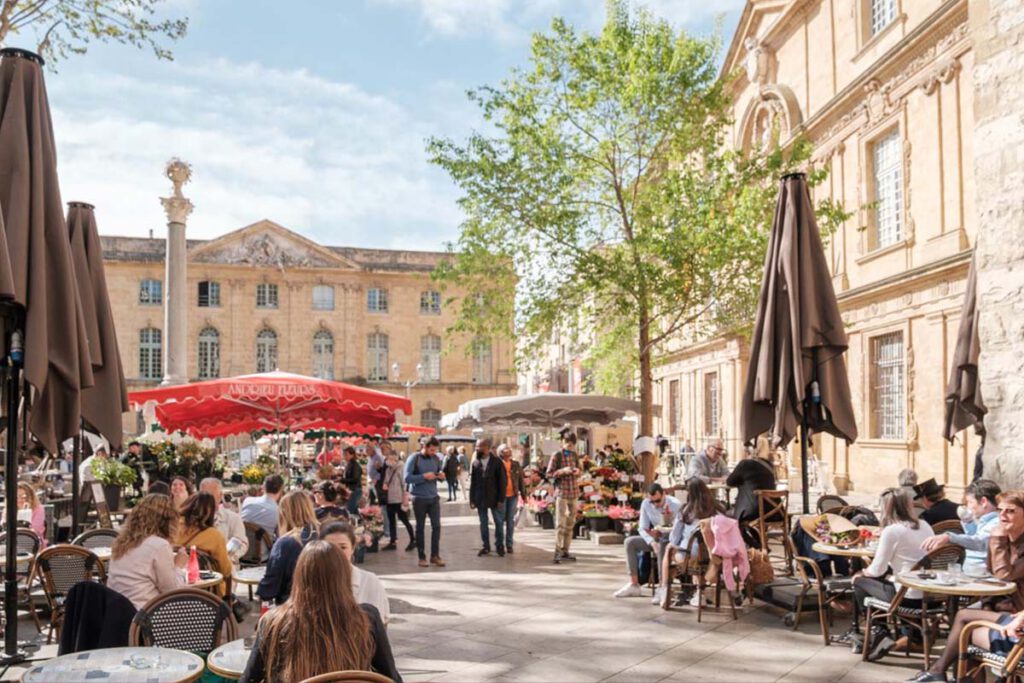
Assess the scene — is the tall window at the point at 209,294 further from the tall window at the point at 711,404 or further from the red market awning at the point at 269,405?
the red market awning at the point at 269,405

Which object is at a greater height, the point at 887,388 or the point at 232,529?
the point at 887,388

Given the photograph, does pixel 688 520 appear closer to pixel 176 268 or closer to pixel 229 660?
pixel 229 660

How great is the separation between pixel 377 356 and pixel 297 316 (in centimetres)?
549

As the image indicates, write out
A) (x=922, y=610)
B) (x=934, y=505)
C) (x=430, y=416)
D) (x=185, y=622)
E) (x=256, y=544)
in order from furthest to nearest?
(x=430, y=416), (x=256, y=544), (x=934, y=505), (x=922, y=610), (x=185, y=622)

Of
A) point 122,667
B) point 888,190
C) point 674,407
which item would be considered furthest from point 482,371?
point 122,667

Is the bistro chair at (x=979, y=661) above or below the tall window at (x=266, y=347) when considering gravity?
below

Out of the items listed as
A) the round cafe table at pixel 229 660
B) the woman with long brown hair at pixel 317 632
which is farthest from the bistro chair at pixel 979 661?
the round cafe table at pixel 229 660

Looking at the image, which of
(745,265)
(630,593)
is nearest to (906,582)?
(630,593)

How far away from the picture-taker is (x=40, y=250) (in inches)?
194

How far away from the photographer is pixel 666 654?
6590mm

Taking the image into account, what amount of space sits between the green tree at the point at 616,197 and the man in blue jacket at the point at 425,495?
493 cm

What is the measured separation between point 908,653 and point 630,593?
289 cm

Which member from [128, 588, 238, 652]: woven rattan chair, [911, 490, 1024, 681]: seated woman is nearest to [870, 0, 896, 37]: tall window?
[911, 490, 1024, 681]: seated woman

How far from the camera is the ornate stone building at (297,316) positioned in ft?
172
